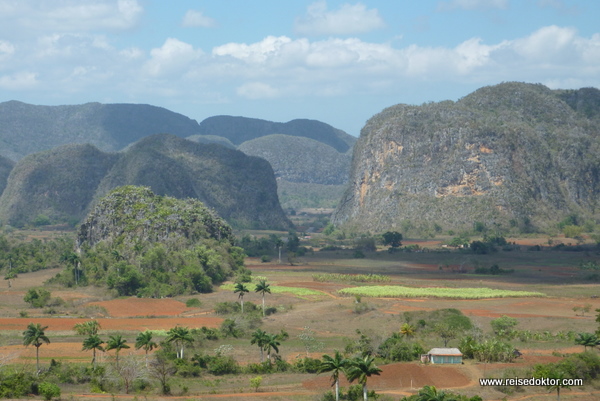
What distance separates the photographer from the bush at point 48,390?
162ft

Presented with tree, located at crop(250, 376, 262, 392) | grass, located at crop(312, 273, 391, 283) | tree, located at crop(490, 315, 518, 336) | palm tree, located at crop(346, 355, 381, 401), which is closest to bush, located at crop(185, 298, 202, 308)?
grass, located at crop(312, 273, 391, 283)

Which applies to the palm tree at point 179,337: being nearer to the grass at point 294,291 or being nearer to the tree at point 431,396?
the tree at point 431,396

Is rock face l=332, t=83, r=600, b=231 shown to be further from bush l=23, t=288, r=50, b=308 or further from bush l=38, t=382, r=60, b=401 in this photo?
bush l=38, t=382, r=60, b=401

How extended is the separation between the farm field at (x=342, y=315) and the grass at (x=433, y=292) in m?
0.62

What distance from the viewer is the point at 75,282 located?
10900cm

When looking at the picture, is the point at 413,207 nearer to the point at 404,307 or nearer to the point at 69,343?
the point at 404,307

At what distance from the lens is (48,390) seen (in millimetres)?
49719

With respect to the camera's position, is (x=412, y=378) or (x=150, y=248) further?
(x=150, y=248)

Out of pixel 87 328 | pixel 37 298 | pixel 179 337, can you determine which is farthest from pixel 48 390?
pixel 37 298

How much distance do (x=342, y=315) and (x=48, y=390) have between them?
3661 centimetres

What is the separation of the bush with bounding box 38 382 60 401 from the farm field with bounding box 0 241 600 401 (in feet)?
2.23

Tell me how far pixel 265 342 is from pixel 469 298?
38639 mm

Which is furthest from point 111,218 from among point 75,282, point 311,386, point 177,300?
point 311,386

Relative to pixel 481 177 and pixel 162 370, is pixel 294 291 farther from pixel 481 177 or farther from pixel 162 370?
pixel 481 177
